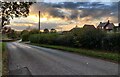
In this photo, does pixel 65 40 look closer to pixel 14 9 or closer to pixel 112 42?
→ pixel 112 42

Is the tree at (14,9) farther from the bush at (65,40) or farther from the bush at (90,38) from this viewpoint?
the bush at (65,40)

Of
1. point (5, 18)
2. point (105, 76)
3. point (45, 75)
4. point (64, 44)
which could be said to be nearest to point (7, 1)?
point (5, 18)

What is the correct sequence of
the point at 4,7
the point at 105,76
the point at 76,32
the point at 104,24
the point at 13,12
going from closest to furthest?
the point at 105,76 < the point at 4,7 < the point at 13,12 < the point at 76,32 < the point at 104,24

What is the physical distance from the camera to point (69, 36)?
148 feet

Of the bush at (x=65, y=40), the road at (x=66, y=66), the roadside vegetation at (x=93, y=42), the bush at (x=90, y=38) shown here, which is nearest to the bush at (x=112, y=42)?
the roadside vegetation at (x=93, y=42)

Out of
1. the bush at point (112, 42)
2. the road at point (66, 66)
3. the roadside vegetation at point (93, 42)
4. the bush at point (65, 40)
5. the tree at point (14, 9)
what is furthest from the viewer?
the bush at point (65, 40)

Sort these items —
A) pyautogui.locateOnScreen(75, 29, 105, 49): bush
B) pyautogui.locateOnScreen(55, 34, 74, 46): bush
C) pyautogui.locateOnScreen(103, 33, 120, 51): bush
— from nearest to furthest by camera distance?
1. pyautogui.locateOnScreen(103, 33, 120, 51): bush
2. pyautogui.locateOnScreen(75, 29, 105, 49): bush
3. pyautogui.locateOnScreen(55, 34, 74, 46): bush

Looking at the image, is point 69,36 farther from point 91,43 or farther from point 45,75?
point 45,75

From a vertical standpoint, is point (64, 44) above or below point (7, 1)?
below

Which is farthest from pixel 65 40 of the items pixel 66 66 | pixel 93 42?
pixel 66 66

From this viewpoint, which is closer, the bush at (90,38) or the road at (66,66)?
the road at (66,66)

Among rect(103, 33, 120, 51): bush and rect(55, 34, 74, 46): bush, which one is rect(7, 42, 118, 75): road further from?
rect(55, 34, 74, 46): bush

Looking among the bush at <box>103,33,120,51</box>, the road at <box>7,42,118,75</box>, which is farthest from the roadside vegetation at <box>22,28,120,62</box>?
the road at <box>7,42,118,75</box>

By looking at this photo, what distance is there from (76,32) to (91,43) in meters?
6.11
